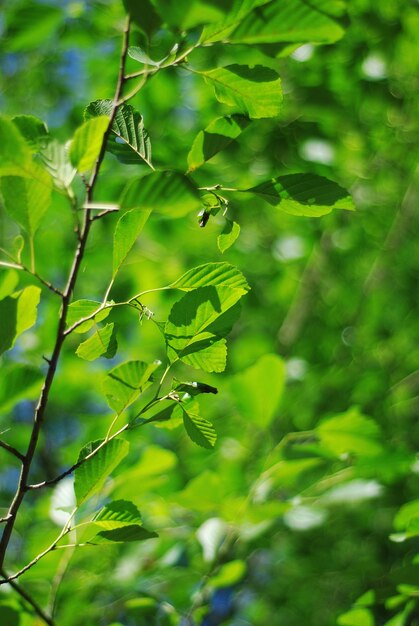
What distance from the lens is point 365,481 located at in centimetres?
127

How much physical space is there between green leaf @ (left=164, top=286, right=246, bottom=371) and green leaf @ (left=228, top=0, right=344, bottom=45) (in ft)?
0.67

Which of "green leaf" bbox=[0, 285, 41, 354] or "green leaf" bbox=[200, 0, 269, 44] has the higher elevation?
"green leaf" bbox=[200, 0, 269, 44]

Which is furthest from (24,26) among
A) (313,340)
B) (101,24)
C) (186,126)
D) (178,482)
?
(313,340)

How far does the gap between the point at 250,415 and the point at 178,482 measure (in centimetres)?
50

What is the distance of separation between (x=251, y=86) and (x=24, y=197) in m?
0.22

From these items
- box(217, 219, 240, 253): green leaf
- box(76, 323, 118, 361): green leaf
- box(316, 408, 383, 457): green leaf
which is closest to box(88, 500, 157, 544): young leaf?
box(76, 323, 118, 361): green leaf

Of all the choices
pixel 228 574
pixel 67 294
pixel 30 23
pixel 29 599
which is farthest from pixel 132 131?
pixel 228 574

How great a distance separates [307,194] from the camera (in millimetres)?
550

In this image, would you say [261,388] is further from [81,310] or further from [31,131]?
[31,131]

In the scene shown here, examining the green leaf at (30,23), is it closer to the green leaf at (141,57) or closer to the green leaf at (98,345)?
the green leaf at (141,57)

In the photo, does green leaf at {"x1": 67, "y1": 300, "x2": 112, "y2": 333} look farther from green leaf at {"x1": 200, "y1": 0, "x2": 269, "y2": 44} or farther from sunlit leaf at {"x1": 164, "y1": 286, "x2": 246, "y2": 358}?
green leaf at {"x1": 200, "y1": 0, "x2": 269, "y2": 44}

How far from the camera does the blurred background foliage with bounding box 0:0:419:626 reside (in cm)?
118

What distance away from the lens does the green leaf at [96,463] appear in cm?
60

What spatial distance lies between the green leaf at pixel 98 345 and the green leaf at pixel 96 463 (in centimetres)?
9
